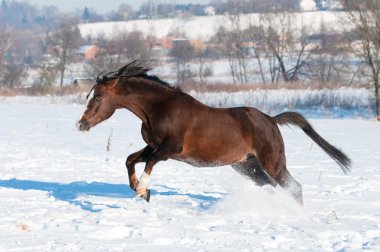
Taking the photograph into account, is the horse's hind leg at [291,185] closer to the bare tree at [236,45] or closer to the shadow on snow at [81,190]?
the shadow on snow at [81,190]

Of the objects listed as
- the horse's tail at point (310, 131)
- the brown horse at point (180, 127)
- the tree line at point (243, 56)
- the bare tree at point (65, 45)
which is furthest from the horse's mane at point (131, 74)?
the bare tree at point (65, 45)

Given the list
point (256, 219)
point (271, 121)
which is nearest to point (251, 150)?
point (271, 121)

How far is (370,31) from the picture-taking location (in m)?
26.7

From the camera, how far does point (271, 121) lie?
25.9 feet

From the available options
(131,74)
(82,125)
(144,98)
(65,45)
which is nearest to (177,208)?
(144,98)

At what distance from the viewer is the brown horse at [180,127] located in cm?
716

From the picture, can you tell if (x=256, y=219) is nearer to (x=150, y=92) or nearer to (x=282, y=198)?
(x=282, y=198)

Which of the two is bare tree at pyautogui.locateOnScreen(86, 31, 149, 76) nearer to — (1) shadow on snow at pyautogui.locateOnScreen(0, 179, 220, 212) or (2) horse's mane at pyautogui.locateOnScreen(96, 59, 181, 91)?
(1) shadow on snow at pyautogui.locateOnScreen(0, 179, 220, 212)

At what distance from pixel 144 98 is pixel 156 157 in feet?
2.41

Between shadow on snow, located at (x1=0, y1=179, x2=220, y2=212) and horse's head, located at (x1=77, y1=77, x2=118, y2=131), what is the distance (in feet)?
3.20

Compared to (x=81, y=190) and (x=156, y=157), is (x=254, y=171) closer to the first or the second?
(x=156, y=157)

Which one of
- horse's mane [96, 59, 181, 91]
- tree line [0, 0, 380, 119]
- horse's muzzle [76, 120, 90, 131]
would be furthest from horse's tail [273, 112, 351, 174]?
tree line [0, 0, 380, 119]

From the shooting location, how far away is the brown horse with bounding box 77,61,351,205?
23.5 ft

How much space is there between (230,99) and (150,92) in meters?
23.4
